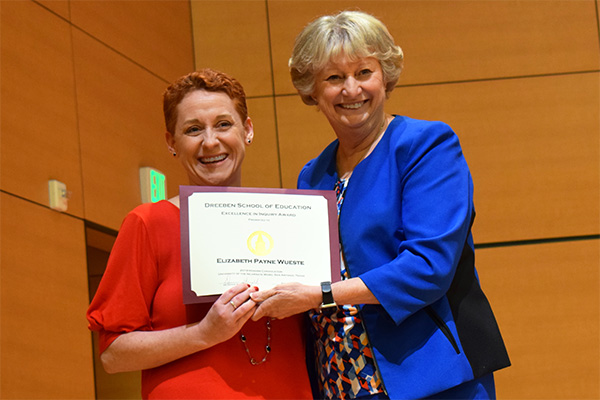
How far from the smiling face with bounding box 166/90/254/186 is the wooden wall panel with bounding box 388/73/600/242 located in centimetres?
283

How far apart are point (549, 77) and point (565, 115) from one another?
24cm

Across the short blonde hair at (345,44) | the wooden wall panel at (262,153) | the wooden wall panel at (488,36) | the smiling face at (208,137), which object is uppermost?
the wooden wall panel at (488,36)

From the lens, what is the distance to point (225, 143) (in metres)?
2.03

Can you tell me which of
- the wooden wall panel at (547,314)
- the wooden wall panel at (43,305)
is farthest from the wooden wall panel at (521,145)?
the wooden wall panel at (43,305)

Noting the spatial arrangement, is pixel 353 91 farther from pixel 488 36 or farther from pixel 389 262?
pixel 488 36

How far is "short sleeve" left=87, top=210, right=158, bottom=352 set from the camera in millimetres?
1859

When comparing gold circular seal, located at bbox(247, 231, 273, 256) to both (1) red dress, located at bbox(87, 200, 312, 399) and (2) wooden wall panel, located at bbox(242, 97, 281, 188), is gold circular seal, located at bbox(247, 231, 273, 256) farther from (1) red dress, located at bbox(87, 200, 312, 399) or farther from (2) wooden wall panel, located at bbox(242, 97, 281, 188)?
(2) wooden wall panel, located at bbox(242, 97, 281, 188)

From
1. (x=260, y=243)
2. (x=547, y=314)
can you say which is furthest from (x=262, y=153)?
(x=260, y=243)

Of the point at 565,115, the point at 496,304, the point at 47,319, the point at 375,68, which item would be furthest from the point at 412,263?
the point at 565,115

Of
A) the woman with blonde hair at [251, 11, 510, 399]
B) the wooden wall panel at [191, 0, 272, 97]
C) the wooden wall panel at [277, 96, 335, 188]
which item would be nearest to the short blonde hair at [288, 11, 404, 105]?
the woman with blonde hair at [251, 11, 510, 399]

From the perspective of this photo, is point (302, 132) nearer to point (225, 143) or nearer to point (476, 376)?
point (225, 143)

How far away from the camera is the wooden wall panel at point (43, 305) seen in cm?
335

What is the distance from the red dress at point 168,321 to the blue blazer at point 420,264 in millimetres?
260

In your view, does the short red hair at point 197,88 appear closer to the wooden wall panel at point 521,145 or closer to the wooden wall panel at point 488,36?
the wooden wall panel at point 521,145
